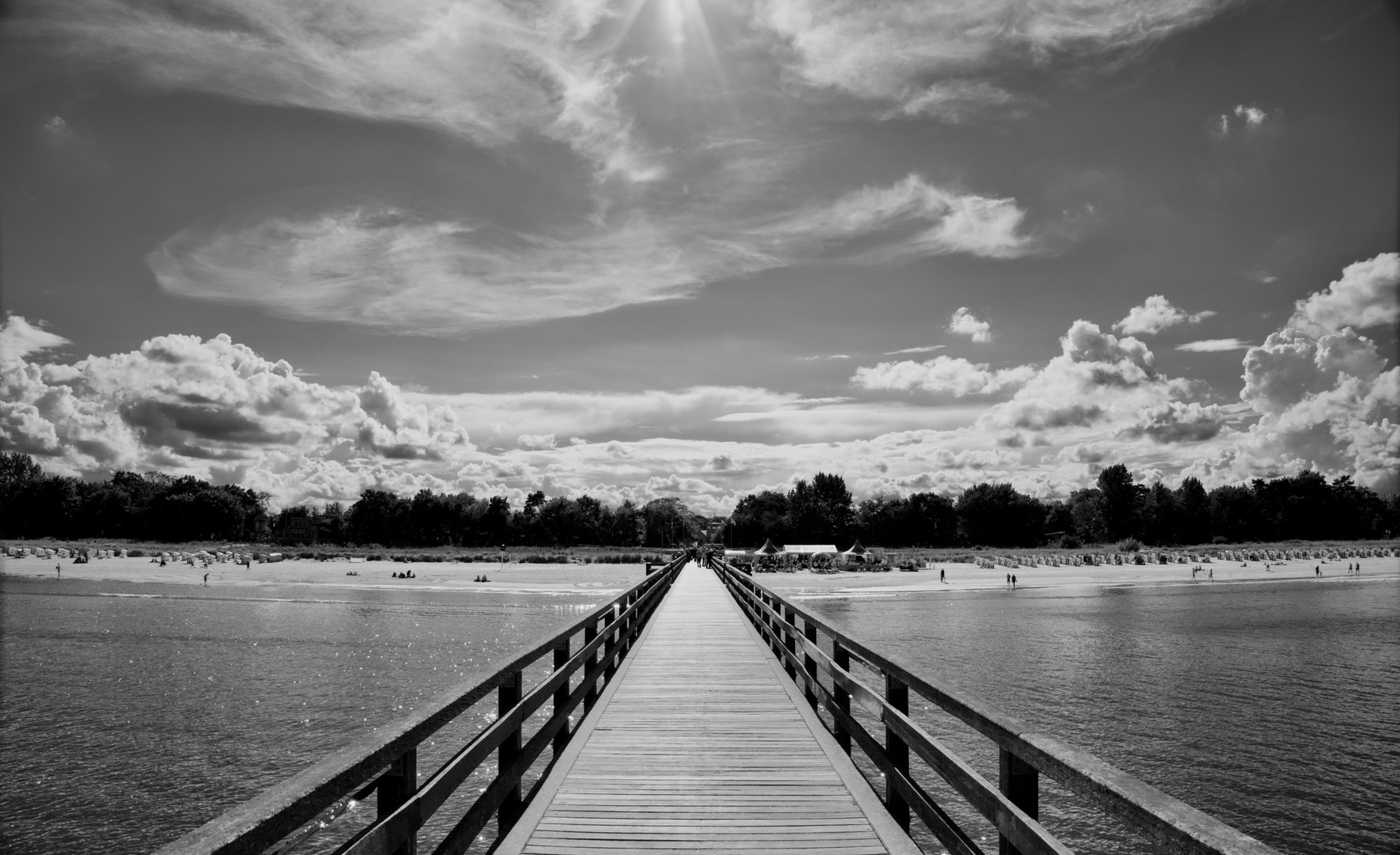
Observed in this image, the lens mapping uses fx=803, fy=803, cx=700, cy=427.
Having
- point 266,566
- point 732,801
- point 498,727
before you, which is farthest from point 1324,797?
point 266,566

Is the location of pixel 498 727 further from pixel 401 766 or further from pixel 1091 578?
pixel 1091 578

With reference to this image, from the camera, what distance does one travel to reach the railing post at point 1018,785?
3.28 metres

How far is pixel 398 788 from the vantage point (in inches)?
133

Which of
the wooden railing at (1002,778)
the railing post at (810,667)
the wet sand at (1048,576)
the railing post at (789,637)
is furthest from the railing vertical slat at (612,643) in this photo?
the wet sand at (1048,576)

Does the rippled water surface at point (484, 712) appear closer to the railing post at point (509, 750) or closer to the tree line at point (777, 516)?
the railing post at point (509, 750)

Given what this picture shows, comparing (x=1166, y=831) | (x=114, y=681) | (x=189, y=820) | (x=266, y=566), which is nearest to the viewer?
(x=1166, y=831)

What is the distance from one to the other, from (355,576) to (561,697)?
222 ft

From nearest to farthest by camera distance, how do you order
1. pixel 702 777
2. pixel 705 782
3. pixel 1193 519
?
pixel 705 782 → pixel 702 777 → pixel 1193 519

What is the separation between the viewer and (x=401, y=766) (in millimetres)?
3357

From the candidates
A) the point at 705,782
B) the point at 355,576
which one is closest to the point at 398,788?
the point at 705,782

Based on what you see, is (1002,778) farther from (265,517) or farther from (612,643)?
(265,517)

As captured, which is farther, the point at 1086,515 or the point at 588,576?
the point at 1086,515

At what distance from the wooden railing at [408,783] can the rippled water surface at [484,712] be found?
2499mm

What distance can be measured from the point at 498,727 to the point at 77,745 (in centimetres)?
1498
